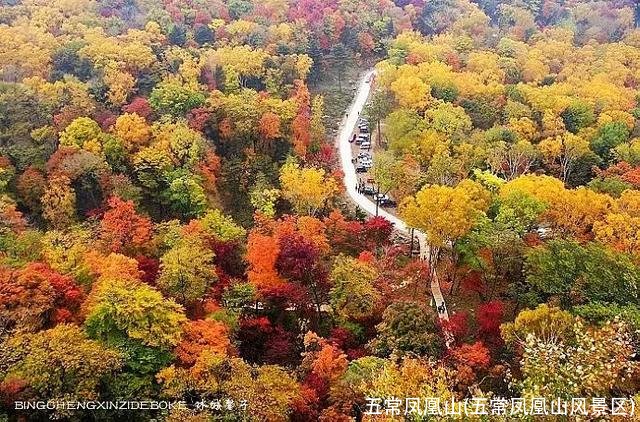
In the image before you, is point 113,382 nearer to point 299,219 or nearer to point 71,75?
point 299,219

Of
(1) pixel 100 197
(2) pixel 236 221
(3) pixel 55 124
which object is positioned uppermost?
(3) pixel 55 124

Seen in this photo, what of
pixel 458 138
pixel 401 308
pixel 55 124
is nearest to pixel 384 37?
pixel 458 138

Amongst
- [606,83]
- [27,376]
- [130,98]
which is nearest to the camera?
Result: [27,376]

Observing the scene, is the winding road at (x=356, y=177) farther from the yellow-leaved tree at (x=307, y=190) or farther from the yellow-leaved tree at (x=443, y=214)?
the yellow-leaved tree at (x=307, y=190)

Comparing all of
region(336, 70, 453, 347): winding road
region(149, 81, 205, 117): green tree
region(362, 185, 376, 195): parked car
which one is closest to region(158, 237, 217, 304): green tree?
region(336, 70, 453, 347): winding road

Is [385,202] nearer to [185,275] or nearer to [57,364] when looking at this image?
[185,275]

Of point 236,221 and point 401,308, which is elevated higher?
point 401,308

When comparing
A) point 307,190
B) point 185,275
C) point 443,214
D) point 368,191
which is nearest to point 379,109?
point 368,191
